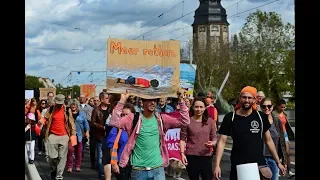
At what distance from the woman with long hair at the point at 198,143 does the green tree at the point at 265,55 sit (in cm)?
4430

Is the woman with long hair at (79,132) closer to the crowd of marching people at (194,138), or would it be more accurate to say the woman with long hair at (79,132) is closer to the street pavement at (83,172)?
the street pavement at (83,172)

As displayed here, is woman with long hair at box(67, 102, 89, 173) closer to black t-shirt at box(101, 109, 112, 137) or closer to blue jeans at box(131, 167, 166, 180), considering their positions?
black t-shirt at box(101, 109, 112, 137)

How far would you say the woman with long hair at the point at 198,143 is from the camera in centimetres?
753

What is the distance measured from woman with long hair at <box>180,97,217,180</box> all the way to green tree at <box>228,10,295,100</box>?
44.3 metres

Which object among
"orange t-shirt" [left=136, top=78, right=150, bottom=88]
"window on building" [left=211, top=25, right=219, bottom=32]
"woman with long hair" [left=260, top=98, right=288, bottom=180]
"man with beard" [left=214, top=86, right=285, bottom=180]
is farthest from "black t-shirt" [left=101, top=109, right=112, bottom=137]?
"window on building" [left=211, top=25, right=219, bottom=32]

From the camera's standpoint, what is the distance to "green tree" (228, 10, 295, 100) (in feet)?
173

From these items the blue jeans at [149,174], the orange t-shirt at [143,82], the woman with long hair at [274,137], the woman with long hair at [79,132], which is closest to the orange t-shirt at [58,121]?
the woman with long hair at [79,132]

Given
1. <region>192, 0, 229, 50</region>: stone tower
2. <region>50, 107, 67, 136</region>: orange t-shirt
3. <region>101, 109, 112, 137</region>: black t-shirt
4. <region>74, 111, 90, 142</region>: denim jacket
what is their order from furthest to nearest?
<region>192, 0, 229, 50</region>: stone tower < <region>74, 111, 90, 142</region>: denim jacket < <region>50, 107, 67, 136</region>: orange t-shirt < <region>101, 109, 112, 137</region>: black t-shirt

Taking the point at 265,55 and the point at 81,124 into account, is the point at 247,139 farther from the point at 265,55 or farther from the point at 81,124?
the point at 265,55

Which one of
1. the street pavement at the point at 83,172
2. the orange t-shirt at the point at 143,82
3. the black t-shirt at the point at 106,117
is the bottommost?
the street pavement at the point at 83,172

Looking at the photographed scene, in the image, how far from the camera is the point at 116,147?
8281mm
